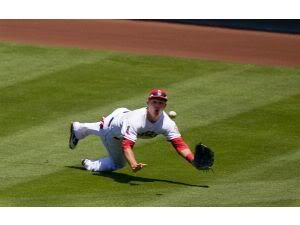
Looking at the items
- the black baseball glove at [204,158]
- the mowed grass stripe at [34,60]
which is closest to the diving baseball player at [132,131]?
the black baseball glove at [204,158]

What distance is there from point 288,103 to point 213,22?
5764 mm

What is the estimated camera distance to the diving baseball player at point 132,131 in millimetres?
13977

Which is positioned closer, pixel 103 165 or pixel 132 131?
pixel 132 131

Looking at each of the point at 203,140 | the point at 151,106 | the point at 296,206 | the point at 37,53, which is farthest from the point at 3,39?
the point at 296,206

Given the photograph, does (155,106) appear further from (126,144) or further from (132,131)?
(126,144)

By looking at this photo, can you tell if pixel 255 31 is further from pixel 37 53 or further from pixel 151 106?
pixel 151 106

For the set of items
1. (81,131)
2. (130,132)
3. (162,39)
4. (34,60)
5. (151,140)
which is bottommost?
(130,132)

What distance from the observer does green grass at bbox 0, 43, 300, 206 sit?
13.8 m

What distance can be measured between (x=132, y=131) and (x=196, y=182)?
1150 mm

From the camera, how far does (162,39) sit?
2323cm

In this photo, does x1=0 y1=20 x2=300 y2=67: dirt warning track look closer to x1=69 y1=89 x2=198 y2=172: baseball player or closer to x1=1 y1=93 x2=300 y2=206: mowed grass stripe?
x1=1 y1=93 x2=300 y2=206: mowed grass stripe

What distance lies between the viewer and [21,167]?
14906 millimetres

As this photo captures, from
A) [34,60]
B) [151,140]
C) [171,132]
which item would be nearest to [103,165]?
[171,132]

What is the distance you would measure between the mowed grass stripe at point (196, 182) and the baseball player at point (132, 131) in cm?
26
